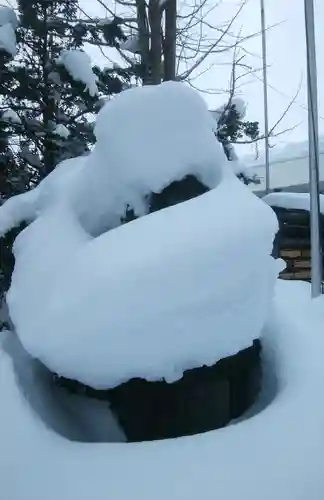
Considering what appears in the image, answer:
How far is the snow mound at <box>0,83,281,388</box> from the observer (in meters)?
1.74

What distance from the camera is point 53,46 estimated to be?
6277mm

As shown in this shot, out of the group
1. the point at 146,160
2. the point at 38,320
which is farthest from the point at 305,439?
the point at 146,160

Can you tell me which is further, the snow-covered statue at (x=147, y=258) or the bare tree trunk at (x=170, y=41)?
the bare tree trunk at (x=170, y=41)

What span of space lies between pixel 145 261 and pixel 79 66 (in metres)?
4.42

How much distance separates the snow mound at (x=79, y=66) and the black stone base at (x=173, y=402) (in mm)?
4416

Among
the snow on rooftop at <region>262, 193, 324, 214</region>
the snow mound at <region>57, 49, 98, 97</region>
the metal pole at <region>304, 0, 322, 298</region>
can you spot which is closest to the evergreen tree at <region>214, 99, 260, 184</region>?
the snow on rooftop at <region>262, 193, 324, 214</region>

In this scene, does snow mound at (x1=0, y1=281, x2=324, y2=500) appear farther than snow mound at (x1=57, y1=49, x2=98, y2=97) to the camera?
No

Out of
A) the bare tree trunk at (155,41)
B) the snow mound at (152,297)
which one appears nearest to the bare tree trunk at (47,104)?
the bare tree trunk at (155,41)

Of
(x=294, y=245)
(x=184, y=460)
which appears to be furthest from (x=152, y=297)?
(x=294, y=245)

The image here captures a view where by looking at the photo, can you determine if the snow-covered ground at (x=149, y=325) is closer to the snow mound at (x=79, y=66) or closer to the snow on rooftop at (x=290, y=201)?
the snow mound at (x=79, y=66)

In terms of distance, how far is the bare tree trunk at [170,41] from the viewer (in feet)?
19.5

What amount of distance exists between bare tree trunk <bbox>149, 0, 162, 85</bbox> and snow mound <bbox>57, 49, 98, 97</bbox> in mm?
687

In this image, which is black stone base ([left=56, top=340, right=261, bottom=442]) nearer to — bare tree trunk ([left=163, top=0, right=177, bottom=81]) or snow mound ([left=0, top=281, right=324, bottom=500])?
snow mound ([left=0, top=281, right=324, bottom=500])

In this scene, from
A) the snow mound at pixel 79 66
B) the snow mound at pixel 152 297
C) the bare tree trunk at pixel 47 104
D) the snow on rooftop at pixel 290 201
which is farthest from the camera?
the snow on rooftop at pixel 290 201
